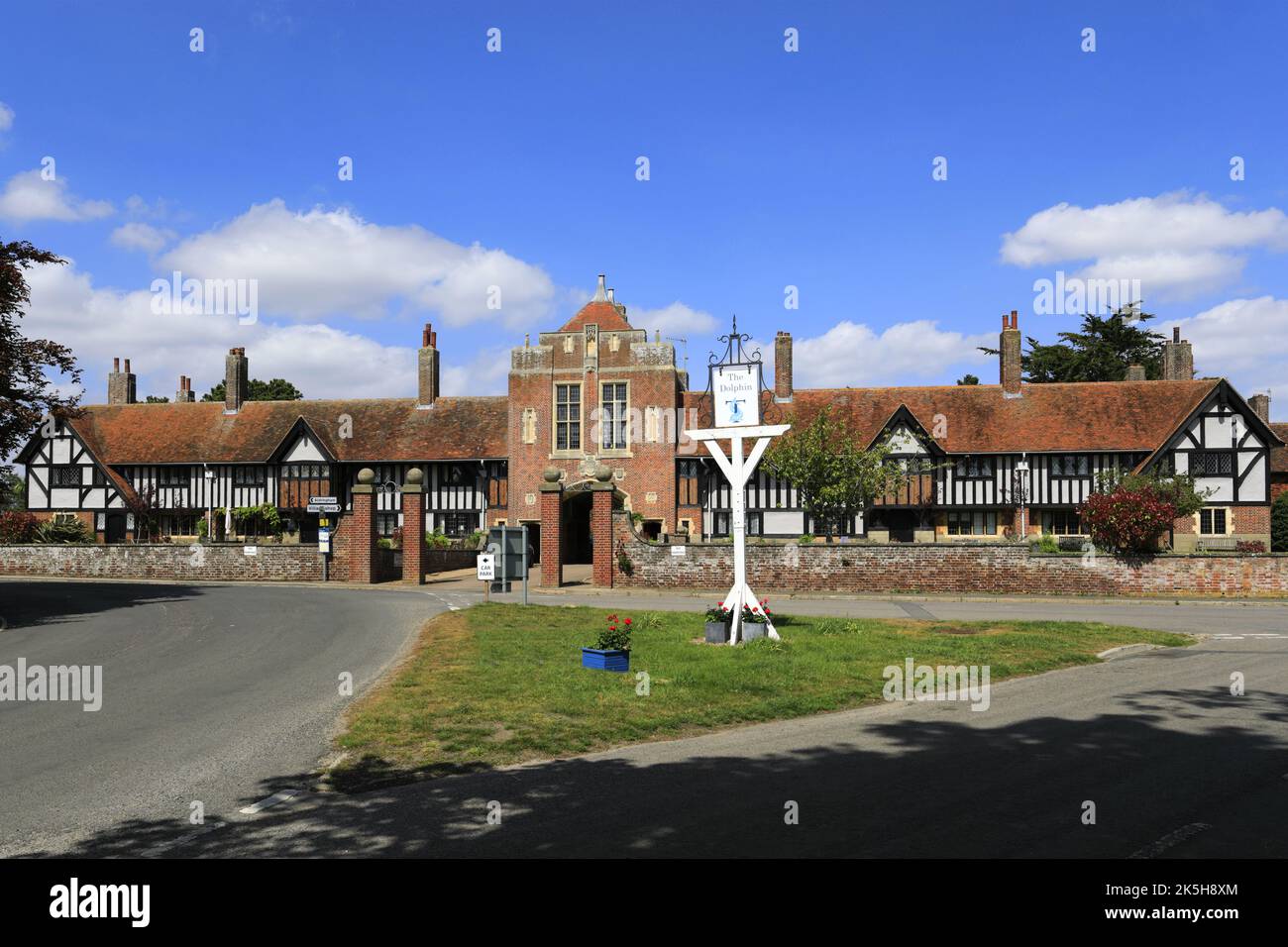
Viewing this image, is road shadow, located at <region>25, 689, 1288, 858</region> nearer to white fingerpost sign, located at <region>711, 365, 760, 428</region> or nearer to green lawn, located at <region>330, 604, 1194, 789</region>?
green lawn, located at <region>330, 604, 1194, 789</region>

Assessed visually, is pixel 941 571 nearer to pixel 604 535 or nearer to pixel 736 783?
pixel 604 535

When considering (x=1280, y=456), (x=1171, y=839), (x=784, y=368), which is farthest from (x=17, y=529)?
(x=1280, y=456)

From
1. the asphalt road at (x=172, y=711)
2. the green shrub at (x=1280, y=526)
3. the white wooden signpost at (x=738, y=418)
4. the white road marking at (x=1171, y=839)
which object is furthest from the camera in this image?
the green shrub at (x=1280, y=526)

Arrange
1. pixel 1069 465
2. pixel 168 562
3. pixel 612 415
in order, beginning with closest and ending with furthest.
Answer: pixel 168 562 → pixel 1069 465 → pixel 612 415

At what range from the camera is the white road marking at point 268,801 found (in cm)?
689

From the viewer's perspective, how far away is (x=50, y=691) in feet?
38.6

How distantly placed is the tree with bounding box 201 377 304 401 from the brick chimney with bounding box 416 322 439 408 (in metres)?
27.1

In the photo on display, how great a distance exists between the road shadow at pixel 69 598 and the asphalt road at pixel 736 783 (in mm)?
9338

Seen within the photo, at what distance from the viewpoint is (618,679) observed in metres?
12.3

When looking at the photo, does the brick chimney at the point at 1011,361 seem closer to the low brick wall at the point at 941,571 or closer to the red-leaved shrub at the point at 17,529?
the low brick wall at the point at 941,571

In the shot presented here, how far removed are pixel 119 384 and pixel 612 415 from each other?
30412 mm

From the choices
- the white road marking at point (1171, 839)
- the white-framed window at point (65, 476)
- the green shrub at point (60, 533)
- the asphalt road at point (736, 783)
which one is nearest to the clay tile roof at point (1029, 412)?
the green shrub at point (60, 533)

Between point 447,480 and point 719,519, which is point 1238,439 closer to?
point 719,519
